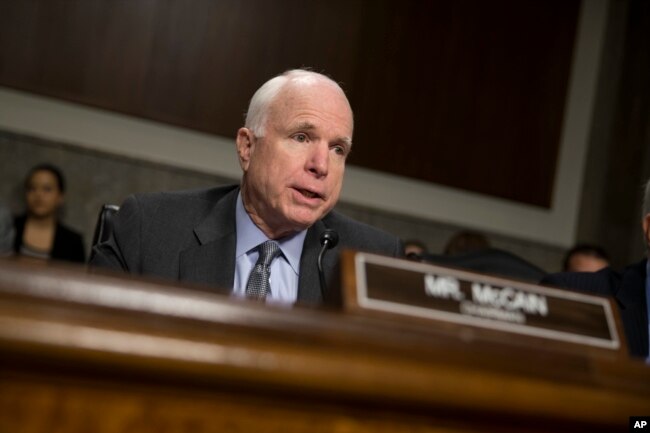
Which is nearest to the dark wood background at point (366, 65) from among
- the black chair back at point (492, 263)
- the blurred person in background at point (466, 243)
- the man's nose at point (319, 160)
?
the blurred person in background at point (466, 243)

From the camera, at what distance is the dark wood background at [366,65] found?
588 centimetres

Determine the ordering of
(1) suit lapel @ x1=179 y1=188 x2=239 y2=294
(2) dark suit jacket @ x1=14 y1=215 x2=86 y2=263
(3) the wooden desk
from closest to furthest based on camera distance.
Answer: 1. (3) the wooden desk
2. (1) suit lapel @ x1=179 y1=188 x2=239 y2=294
3. (2) dark suit jacket @ x1=14 y1=215 x2=86 y2=263

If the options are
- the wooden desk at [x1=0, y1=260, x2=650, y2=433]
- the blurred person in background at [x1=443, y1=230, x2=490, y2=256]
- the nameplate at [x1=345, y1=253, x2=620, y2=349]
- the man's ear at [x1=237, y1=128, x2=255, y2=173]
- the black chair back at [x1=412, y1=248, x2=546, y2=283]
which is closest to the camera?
the wooden desk at [x1=0, y1=260, x2=650, y2=433]

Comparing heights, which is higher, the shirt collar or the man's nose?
the man's nose

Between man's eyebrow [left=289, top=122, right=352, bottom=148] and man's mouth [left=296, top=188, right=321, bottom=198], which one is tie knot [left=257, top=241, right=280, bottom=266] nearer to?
man's mouth [left=296, top=188, right=321, bottom=198]

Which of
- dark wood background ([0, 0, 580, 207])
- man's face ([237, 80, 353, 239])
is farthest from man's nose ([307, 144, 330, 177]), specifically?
dark wood background ([0, 0, 580, 207])

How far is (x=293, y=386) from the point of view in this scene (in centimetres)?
71

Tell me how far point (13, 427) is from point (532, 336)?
0.52 m

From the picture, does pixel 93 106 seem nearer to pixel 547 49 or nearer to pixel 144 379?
pixel 547 49

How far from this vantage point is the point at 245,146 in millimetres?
2422

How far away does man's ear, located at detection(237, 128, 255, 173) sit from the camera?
239cm

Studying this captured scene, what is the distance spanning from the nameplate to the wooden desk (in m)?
0.10

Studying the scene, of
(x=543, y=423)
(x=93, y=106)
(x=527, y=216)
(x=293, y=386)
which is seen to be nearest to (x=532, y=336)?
(x=543, y=423)

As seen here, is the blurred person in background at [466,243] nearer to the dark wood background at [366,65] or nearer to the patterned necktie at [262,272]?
the dark wood background at [366,65]
